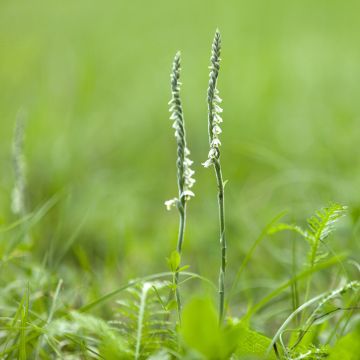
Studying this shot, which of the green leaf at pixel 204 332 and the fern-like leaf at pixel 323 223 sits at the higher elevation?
the fern-like leaf at pixel 323 223

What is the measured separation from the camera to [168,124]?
743 cm

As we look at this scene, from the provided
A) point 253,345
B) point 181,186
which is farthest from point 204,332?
point 181,186

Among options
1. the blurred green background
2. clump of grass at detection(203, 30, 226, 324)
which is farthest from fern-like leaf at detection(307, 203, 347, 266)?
the blurred green background

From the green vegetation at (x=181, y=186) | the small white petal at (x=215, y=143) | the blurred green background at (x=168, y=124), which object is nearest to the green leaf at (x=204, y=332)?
the green vegetation at (x=181, y=186)

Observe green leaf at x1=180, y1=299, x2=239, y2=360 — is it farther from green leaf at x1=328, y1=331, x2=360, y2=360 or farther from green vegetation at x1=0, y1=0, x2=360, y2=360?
green leaf at x1=328, y1=331, x2=360, y2=360

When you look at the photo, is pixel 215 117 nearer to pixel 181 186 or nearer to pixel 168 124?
pixel 181 186

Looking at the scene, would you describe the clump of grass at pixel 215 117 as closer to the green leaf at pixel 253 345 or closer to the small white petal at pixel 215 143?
the small white petal at pixel 215 143

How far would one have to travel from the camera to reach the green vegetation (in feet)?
6.63

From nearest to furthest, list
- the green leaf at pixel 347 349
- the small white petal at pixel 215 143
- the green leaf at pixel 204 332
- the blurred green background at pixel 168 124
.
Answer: the green leaf at pixel 204 332 → the green leaf at pixel 347 349 → the small white petal at pixel 215 143 → the blurred green background at pixel 168 124

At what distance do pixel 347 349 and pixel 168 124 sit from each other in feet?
19.0

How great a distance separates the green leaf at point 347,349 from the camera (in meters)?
1.78

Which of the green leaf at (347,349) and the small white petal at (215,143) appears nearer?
the green leaf at (347,349)

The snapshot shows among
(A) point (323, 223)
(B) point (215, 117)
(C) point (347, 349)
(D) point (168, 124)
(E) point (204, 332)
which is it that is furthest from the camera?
(D) point (168, 124)

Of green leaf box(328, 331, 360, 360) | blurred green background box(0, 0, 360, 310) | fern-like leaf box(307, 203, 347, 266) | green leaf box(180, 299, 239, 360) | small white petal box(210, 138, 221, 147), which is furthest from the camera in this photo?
blurred green background box(0, 0, 360, 310)
